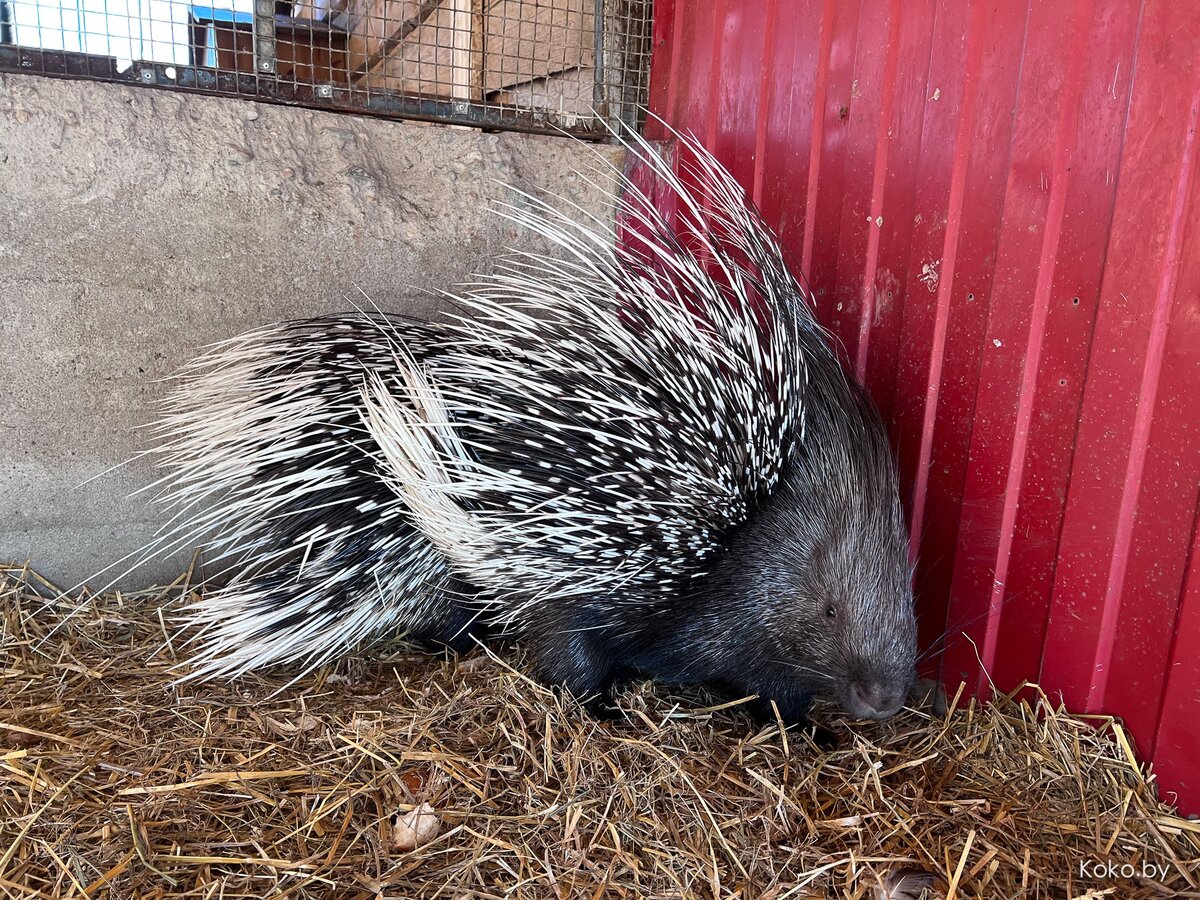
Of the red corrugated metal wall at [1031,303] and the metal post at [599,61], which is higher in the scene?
the metal post at [599,61]

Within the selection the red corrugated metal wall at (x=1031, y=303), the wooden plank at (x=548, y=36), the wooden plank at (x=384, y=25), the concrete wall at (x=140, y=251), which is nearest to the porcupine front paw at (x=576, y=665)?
the red corrugated metal wall at (x=1031, y=303)

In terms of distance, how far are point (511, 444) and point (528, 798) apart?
0.69 m

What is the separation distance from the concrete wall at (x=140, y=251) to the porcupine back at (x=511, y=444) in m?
0.43

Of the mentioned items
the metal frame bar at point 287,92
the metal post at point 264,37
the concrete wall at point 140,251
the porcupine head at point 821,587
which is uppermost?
the metal post at point 264,37

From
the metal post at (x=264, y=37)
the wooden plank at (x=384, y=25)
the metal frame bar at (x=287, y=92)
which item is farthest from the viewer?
the wooden plank at (x=384, y=25)

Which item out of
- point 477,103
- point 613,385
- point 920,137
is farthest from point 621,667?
point 477,103

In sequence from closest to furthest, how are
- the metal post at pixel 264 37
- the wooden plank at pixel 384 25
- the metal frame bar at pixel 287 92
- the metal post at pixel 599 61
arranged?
the metal frame bar at pixel 287 92
the metal post at pixel 264 37
the metal post at pixel 599 61
the wooden plank at pixel 384 25

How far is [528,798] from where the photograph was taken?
5.12 feet

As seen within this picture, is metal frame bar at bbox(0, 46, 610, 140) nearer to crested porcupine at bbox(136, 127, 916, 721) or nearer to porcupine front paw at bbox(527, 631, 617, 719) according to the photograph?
crested porcupine at bbox(136, 127, 916, 721)

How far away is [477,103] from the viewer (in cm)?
256

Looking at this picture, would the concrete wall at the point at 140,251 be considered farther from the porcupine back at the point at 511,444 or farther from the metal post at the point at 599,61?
the metal post at the point at 599,61

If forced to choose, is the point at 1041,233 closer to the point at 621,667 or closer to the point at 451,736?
the point at 621,667

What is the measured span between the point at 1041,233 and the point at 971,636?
0.87 m

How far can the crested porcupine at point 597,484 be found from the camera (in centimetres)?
164
